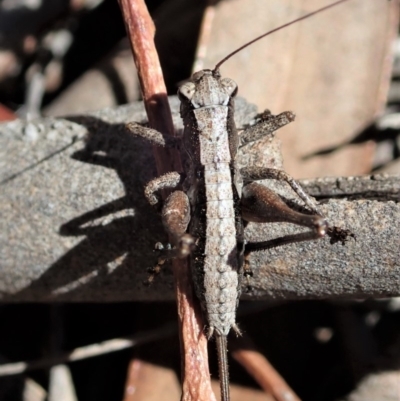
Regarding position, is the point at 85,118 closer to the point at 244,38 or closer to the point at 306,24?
the point at 244,38

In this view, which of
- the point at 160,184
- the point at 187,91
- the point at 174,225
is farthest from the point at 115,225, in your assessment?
the point at 187,91

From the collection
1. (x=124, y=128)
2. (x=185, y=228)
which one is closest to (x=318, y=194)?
(x=185, y=228)

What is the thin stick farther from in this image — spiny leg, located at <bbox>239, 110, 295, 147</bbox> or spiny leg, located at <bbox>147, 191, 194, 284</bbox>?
spiny leg, located at <bbox>239, 110, 295, 147</bbox>

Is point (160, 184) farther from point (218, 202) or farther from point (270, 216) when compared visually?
point (270, 216)

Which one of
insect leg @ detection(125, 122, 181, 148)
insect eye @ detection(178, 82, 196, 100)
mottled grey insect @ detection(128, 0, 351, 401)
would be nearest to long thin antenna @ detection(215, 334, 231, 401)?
mottled grey insect @ detection(128, 0, 351, 401)

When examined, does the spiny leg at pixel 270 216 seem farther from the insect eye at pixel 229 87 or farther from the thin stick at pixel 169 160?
the insect eye at pixel 229 87

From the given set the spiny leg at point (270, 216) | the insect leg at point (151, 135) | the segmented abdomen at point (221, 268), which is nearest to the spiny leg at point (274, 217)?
the spiny leg at point (270, 216)
